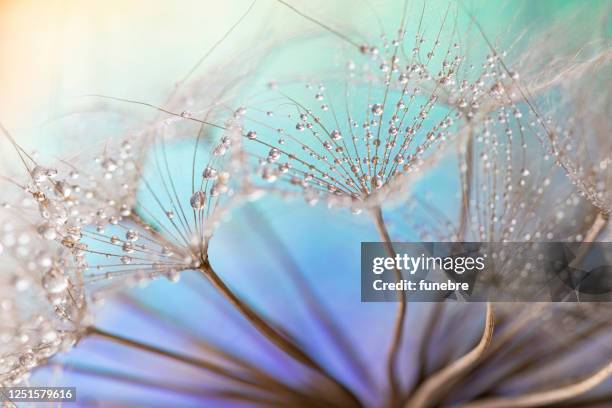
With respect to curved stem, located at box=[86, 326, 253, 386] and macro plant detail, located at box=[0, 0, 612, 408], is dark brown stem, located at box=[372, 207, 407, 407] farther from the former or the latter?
curved stem, located at box=[86, 326, 253, 386]

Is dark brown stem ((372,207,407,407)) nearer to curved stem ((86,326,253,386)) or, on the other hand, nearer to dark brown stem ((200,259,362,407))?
dark brown stem ((200,259,362,407))

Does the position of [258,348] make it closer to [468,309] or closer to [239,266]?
[239,266]

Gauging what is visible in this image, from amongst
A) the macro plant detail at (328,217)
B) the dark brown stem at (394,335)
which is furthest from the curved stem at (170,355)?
the dark brown stem at (394,335)

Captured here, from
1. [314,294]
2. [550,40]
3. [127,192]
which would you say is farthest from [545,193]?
[127,192]

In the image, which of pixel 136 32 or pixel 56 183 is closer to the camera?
pixel 56 183

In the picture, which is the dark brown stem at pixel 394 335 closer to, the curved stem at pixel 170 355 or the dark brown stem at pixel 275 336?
the dark brown stem at pixel 275 336

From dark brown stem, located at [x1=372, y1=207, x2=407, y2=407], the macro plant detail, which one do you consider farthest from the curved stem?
dark brown stem, located at [x1=372, y1=207, x2=407, y2=407]

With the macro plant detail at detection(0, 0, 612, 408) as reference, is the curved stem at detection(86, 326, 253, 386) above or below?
below
